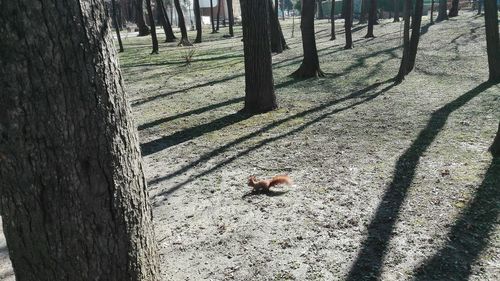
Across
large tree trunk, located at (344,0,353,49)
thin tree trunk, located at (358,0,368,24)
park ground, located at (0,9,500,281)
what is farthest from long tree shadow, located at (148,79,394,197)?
thin tree trunk, located at (358,0,368,24)

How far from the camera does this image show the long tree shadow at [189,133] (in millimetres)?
6223

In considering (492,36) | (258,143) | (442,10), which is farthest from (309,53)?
(442,10)

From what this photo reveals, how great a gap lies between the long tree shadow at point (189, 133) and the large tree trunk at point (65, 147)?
158 inches

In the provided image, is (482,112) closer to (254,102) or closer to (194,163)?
(254,102)

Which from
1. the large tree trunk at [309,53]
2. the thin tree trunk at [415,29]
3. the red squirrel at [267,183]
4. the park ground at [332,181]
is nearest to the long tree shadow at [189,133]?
the park ground at [332,181]

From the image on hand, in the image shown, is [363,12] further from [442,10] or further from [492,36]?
[492,36]

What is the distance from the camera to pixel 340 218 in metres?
3.74

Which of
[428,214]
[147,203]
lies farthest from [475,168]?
[147,203]

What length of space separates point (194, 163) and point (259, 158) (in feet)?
2.80

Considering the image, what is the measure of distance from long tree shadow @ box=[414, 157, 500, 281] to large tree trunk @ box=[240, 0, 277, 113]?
422 cm

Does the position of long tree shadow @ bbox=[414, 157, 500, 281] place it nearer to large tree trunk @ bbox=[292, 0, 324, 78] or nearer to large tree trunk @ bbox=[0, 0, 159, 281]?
large tree trunk @ bbox=[0, 0, 159, 281]

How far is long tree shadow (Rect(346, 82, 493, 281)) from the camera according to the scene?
9.86 feet

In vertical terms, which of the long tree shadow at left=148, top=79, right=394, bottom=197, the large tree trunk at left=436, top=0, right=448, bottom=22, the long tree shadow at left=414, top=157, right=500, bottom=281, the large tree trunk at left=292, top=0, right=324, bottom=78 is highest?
the large tree trunk at left=436, top=0, right=448, bottom=22

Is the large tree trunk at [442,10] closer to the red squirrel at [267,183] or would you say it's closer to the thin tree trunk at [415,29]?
the thin tree trunk at [415,29]
